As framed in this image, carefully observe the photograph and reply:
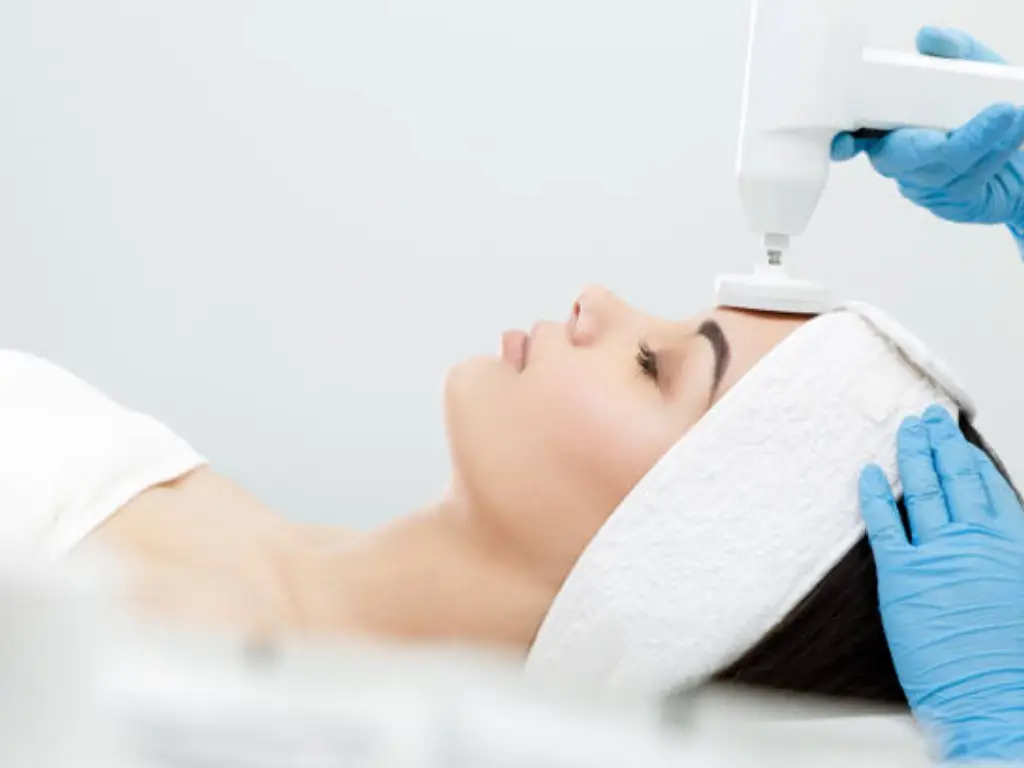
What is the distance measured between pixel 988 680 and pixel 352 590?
1.87ft

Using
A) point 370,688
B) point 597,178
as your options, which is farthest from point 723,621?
point 597,178

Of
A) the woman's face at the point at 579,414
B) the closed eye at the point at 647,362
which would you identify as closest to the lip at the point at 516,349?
the woman's face at the point at 579,414

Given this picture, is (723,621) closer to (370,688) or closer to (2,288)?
(370,688)

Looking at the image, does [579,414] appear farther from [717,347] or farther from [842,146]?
[842,146]

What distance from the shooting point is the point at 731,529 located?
3.45 ft

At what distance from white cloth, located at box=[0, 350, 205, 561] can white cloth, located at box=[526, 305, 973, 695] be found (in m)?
0.44

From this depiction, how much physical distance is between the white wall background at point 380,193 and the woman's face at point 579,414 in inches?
28.7

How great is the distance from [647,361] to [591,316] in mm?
76

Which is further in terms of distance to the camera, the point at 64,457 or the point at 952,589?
the point at 64,457

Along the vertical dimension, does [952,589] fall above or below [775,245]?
below

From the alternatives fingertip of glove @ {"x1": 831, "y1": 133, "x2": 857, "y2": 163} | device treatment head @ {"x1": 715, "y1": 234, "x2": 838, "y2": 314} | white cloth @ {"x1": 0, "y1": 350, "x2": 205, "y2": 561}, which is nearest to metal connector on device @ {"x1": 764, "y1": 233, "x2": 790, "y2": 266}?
device treatment head @ {"x1": 715, "y1": 234, "x2": 838, "y2": 314}

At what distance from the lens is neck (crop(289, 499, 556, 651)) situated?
3.67 ft

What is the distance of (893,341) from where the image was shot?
1114 millimetres

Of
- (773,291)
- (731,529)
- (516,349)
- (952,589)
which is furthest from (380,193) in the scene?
(952,589)
